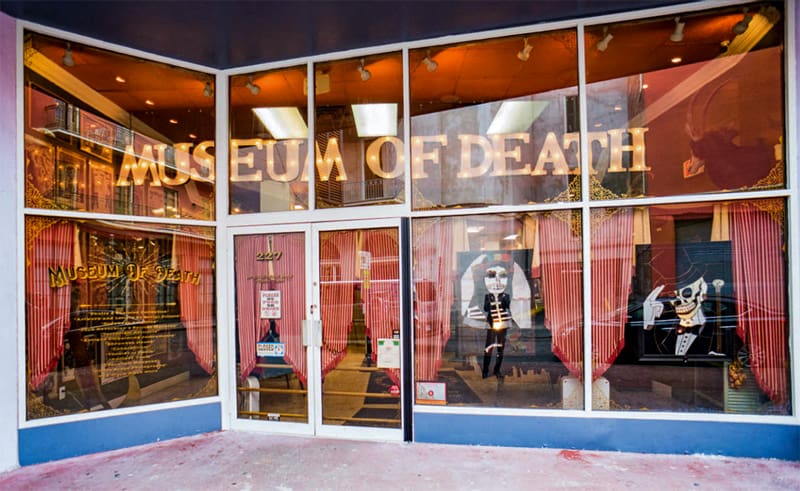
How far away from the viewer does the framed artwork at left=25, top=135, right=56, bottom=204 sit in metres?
4.68

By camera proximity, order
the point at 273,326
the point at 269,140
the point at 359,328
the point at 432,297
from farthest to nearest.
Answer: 1. the point at 269,140
2. the point at 273,326
3. the point at 359,328
4. the point at 432,297

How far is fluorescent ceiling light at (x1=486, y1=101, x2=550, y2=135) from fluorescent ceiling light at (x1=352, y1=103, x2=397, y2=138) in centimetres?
113

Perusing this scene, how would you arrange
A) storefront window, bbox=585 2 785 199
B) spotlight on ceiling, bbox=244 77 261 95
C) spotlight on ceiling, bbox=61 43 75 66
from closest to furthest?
storefront window, bbox=585 2 785 199 < spotlight on ceiling, bbox=61 43 75 66 < spotlight on ceiling, bbox=244 77 261 95

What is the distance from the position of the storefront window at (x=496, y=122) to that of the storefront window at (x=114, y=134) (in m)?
2.74

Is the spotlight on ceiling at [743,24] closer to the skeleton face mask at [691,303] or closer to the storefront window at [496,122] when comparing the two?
the storefront window at [496,122]

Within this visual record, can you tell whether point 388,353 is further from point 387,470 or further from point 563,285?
point 563,285

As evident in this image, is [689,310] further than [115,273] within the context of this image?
No

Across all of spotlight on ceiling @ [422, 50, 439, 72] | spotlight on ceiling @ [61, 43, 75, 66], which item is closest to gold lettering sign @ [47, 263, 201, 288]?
spotlight on ceiling @ [61, 43, 75, 66]

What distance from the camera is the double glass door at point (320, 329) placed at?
521 centimetres

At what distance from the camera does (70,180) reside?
4965 millimetres

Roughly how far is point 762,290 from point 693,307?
64 cm

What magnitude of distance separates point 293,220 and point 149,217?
167cm

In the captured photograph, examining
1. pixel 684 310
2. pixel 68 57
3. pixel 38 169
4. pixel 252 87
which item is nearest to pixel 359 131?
pixel 252 87

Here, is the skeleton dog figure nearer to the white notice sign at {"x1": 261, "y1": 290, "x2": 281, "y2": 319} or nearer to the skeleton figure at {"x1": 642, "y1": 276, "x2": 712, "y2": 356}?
the skeleton figure at {"x1": 642, "y1": 276, "x2": 712, "y2": 356}
